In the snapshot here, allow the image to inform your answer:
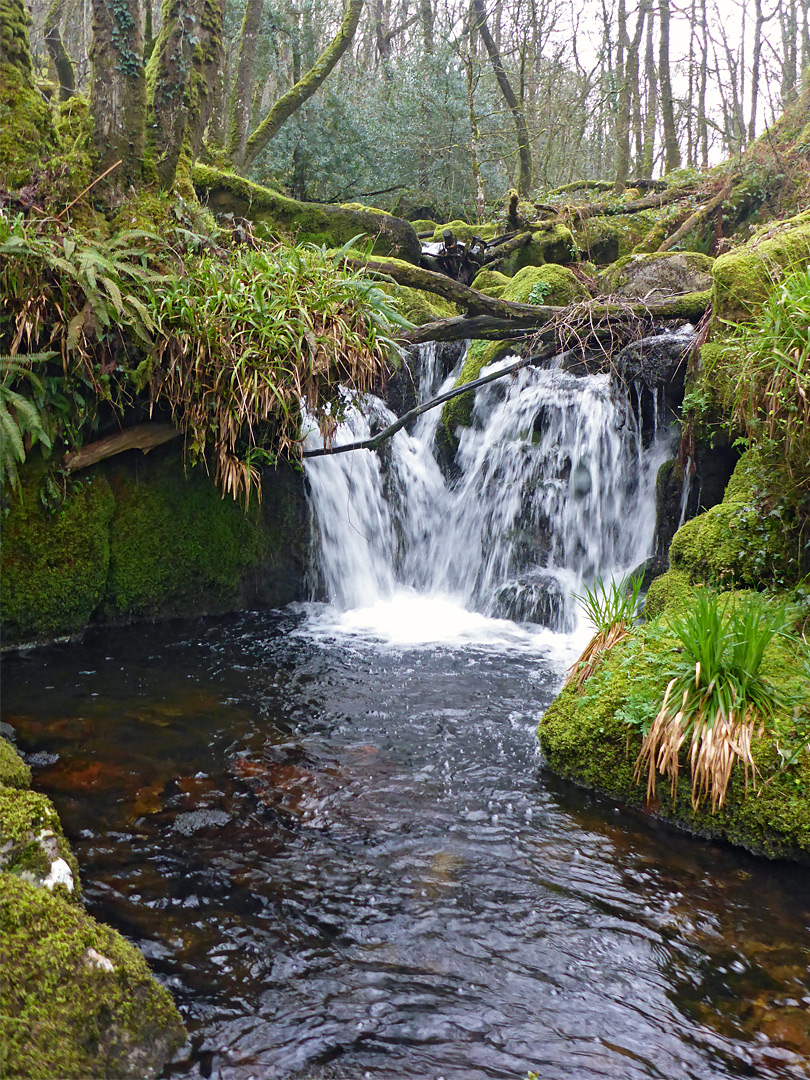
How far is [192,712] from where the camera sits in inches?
196

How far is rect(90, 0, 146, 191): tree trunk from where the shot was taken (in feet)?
21.2

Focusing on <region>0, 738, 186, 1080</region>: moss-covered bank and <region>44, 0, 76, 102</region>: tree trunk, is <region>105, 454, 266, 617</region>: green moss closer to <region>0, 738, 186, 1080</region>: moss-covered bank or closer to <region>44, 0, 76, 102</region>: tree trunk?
<region>0, 738, 186, 1080</region>: moss-covered bank

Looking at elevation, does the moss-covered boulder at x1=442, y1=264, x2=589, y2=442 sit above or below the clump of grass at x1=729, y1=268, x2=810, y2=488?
above

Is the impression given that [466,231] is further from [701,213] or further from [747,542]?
[747,542]

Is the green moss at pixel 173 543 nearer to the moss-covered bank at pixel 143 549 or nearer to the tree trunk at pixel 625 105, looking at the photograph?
the moss-covered bank at pixel 143 549

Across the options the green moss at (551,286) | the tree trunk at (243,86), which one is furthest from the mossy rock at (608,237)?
the tree trunk at (243,86)

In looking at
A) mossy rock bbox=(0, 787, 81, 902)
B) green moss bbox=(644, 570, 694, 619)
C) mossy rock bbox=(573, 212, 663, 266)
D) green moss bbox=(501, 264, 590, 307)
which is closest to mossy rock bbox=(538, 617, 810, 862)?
green moss bbox=(644, 570, 694, 619)

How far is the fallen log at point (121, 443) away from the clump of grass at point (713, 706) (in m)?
4.42

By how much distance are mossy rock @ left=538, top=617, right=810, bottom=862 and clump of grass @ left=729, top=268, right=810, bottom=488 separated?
1225 mm

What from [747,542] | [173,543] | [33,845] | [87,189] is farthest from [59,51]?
[33,845]

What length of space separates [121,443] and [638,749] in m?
4.65

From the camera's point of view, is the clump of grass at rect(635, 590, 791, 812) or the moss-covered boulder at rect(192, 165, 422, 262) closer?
the clump of grass at rect(635, 590, 791, 812)

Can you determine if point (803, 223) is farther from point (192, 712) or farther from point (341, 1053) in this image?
point (341, 1053)

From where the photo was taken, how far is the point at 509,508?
8188 mm
